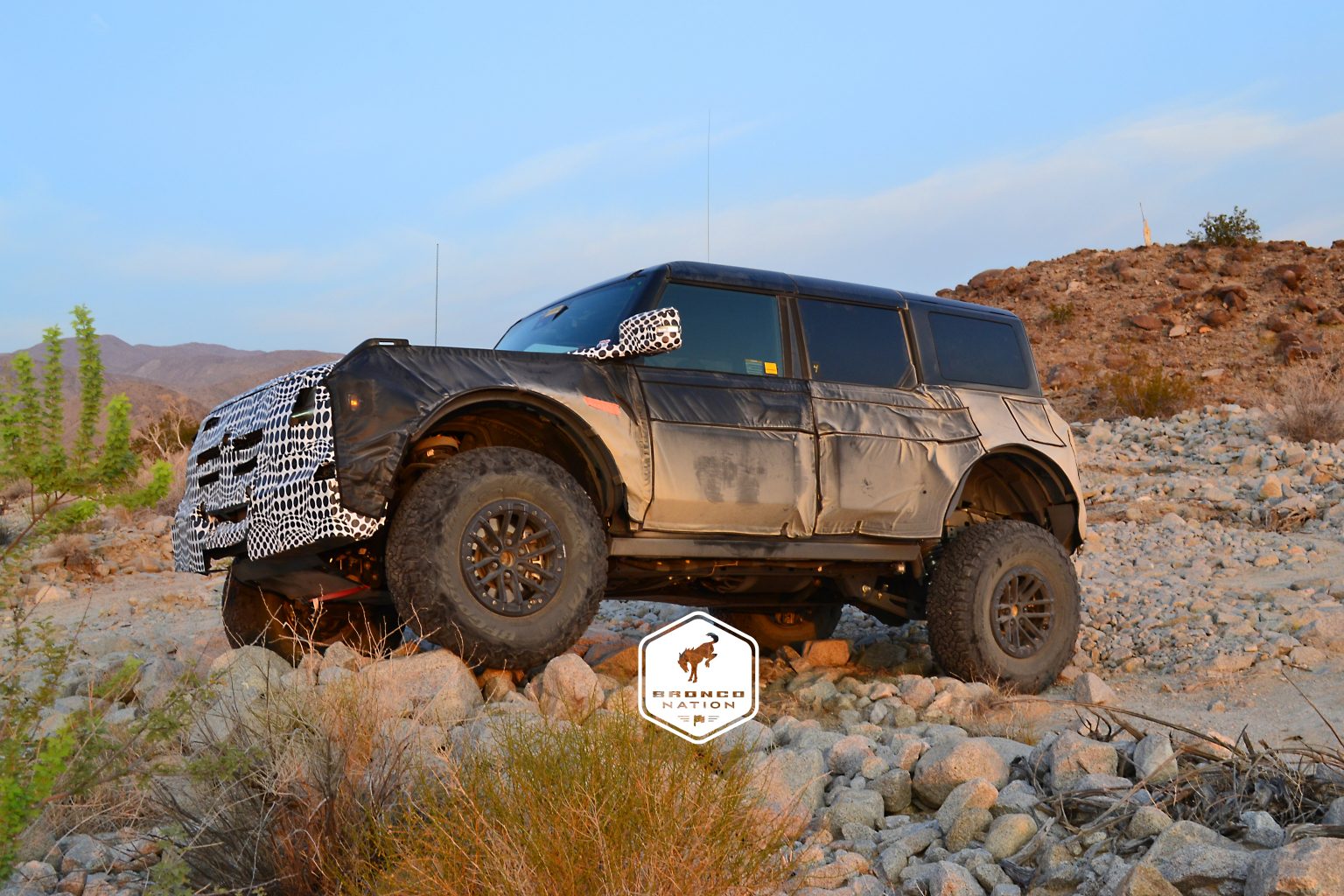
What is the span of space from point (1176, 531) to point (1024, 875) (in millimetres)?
9539

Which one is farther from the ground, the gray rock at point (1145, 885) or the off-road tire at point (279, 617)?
the off-road tire at point (279, 617)

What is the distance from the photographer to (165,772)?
13.3 feet

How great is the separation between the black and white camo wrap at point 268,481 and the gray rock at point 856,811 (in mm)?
2121

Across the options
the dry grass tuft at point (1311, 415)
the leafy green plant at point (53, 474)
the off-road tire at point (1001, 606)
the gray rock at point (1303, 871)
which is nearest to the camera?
the gray rock at point (1303, 871)

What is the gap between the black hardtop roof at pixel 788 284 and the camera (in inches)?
237

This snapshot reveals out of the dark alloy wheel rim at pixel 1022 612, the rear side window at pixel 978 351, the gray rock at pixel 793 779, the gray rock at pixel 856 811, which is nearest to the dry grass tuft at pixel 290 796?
the gray rock at pixel 793 779

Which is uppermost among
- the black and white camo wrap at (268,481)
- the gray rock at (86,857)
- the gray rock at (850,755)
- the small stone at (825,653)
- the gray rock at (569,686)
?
the black and white camo wrap at (268,481)

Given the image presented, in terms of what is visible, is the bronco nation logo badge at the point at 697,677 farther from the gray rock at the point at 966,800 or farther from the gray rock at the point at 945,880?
the gray rock at the point at 966,800

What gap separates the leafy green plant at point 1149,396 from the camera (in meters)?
23.2

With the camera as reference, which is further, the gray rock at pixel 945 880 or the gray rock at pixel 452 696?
the gray rock at pixel 452 696

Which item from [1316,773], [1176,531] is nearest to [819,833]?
[1316,773]

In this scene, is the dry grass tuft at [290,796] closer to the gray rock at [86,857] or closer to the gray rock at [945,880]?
the gray rock at [86,857]

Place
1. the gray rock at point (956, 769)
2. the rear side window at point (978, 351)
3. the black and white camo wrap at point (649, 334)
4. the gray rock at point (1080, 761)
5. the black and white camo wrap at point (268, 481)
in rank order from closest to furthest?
1. the gray rock at point (1080, 761)
2. the gray rock at point (956, 769)
3. the black and white camo wrap at point (268, 481)
4. the black and white camo wrap at point (649, 334)
5. the rear side window at point (978, 351)

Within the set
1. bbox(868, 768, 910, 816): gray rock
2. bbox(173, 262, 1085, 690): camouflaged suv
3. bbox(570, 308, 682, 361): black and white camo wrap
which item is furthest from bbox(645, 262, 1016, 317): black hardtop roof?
bbox(868, 768, 910, 816): gray rock
